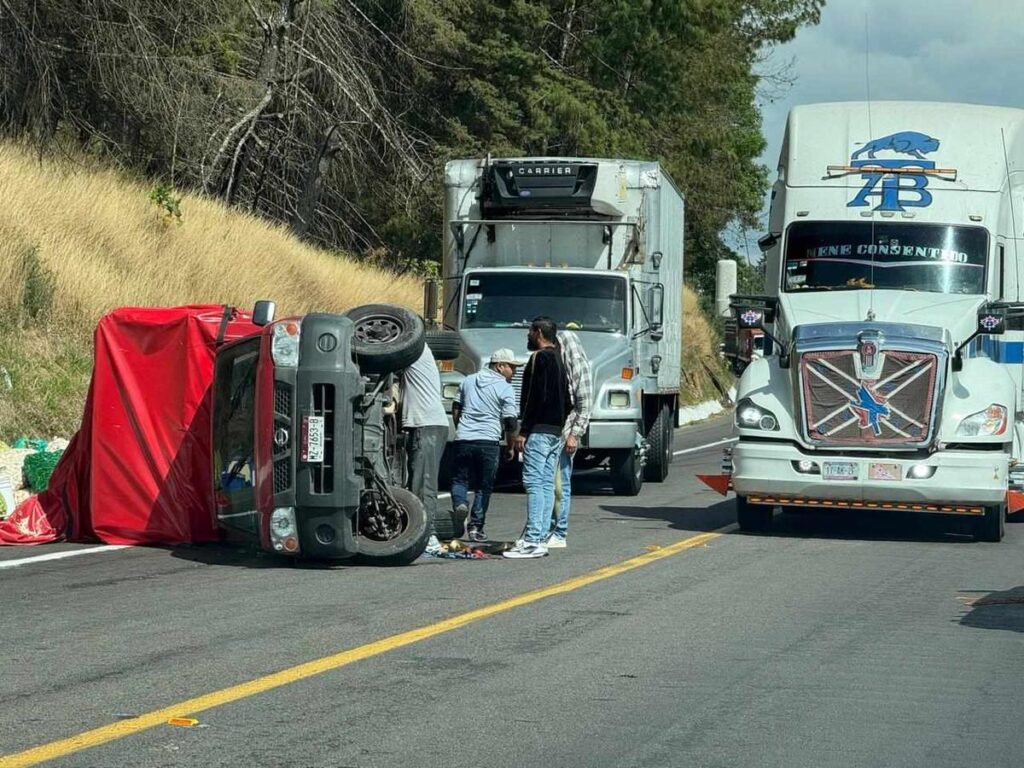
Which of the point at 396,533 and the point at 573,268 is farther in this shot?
the point at 573,268

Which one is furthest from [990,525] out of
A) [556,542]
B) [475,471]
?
[475,471]

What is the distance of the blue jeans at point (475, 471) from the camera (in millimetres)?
13172

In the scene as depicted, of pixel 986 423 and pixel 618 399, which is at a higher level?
pixel 618 399

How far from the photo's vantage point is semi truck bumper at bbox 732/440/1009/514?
13984 millimetres

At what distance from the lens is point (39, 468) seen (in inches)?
602

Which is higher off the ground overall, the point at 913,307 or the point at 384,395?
the point at 913,307

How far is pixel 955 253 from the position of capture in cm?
1580

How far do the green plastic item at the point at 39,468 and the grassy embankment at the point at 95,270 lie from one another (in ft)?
10.0

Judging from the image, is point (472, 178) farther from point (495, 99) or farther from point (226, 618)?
point (495, 99)

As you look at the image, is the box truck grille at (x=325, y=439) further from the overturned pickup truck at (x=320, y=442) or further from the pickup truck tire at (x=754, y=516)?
the pickup truck tire at (x=754, y=516)

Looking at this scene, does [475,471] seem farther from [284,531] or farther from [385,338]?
[284,531]

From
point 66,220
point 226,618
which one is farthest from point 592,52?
point 226,618

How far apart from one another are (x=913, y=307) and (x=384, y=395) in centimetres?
564

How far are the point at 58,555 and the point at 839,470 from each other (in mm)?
6554
